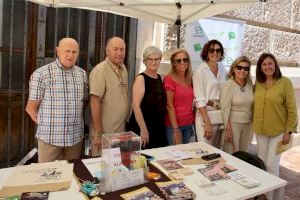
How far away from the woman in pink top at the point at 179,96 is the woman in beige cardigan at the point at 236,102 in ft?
1.29

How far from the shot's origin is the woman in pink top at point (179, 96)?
3451 millimetres

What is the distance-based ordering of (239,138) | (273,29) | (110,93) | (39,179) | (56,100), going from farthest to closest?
(273,29) < (239,138) < (110,93) < (56,100) < (39,179)

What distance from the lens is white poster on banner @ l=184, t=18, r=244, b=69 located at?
15.9 ft

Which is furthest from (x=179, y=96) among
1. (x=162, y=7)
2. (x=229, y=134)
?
(x=162, y=7)

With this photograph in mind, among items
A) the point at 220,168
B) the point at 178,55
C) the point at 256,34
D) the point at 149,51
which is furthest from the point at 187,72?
the point at 256,34

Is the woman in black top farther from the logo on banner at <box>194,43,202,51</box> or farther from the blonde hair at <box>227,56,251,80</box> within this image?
the logo on banner at <box>194,43,202,51</box>

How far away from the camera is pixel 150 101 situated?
3297 millimetres

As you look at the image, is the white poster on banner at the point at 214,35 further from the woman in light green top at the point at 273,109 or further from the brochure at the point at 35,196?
the brochure at the point at 35,196

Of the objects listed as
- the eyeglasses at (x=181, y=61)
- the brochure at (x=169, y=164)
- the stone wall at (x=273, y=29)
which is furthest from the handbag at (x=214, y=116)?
the stone wall at (x=273, y=29)

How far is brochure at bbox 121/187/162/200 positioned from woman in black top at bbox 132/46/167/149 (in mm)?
1313

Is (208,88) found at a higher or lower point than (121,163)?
higher

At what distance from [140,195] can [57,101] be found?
136 cm

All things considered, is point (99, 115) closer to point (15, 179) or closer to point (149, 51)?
point (149, 51)

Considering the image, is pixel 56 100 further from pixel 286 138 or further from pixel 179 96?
pixel 286 138
